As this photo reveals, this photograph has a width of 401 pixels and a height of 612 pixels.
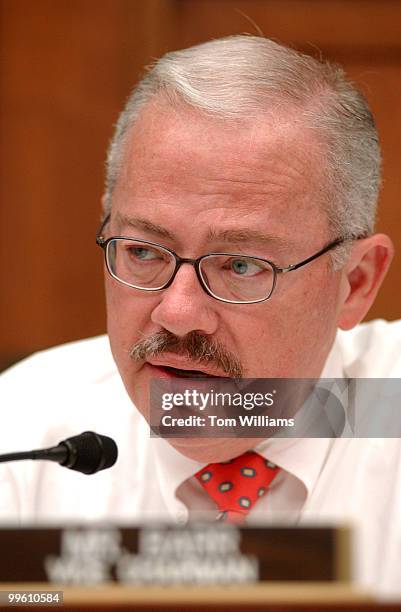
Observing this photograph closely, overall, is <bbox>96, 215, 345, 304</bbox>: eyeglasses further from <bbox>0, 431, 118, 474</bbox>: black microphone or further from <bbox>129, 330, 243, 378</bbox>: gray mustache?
<bbox>0, 431, 118, 474</bbox>: black microphone

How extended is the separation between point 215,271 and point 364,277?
315 mm

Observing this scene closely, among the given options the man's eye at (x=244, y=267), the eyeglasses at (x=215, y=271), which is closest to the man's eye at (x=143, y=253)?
the eyeglasses at (x=215, y=271)

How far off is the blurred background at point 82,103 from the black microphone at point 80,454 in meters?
0.45

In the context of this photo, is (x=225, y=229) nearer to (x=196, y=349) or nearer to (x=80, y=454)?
(x=196, y=349)

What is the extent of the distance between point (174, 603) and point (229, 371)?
1.53 ft

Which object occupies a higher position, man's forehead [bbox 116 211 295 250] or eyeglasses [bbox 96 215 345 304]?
man's forehead [bbox 116 211 295 250]

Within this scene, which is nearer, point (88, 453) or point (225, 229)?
point (88, 453)

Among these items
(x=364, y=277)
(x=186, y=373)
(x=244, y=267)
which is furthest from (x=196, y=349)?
(x=364, y=277)

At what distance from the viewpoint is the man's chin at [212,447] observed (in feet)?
4.90

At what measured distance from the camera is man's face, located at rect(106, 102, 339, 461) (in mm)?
1409

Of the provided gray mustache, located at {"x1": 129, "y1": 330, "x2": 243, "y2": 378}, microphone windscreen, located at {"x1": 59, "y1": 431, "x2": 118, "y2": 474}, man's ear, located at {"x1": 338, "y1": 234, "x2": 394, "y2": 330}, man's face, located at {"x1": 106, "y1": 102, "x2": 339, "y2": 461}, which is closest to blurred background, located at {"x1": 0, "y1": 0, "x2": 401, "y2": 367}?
man's ear, located at {"x1": 338, "y1": 234, "x2": 394, "y2": 330}

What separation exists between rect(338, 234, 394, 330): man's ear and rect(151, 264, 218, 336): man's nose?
288 mm

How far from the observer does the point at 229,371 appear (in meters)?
1.44

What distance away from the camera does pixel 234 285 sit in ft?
4.71
